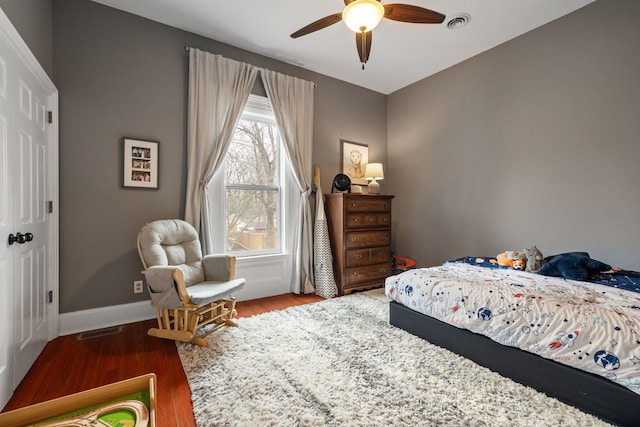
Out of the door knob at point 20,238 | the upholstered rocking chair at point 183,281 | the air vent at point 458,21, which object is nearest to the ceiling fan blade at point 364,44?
the air vent at point 458,21

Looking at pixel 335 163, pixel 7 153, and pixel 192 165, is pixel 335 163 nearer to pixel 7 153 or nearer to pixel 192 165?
pixel 192 165

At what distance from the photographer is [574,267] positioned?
2.34 meters

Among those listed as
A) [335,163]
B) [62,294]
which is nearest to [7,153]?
[62,294]

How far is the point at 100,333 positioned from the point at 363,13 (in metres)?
3.31

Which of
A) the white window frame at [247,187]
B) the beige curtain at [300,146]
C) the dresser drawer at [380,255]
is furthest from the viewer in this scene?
the dresser drawer at [380,255]

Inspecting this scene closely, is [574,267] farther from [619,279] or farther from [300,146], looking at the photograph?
[300,146]

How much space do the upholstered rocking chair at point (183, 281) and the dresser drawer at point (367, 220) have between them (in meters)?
1.58

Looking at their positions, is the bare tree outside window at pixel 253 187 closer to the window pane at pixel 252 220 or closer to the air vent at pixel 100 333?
the window pane at pixel 252 220

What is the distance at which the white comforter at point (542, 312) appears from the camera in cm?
147

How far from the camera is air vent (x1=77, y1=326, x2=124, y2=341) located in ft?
8.34

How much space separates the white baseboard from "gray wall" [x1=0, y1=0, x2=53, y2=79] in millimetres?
2052

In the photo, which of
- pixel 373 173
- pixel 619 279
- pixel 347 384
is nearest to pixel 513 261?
pixel 619 279

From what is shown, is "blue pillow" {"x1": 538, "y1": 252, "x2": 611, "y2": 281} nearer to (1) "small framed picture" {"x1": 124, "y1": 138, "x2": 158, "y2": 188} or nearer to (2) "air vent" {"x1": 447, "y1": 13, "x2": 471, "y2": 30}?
(2) "air vent" {"x1": 447, "y1": 13, "x2": 471, "y2": 30}

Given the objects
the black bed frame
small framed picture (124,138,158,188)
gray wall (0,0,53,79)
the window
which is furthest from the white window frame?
the black bed frame
